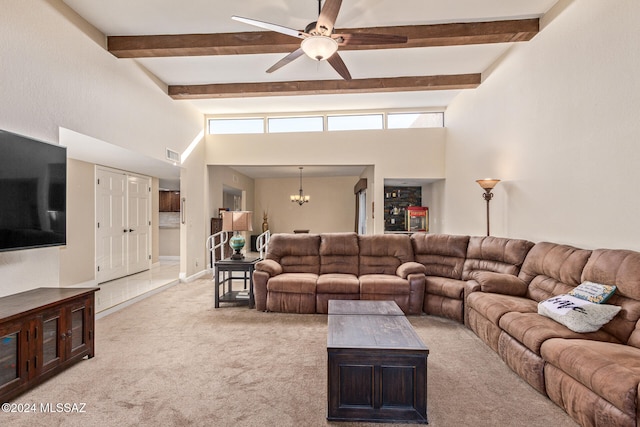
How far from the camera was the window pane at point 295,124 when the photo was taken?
671 centimetres

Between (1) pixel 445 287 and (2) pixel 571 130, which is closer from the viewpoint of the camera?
(2) pixel 571 130

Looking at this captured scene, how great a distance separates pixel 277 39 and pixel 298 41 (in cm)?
25

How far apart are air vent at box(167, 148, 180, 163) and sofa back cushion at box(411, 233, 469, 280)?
4153 mm

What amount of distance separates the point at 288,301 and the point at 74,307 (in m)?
2.19

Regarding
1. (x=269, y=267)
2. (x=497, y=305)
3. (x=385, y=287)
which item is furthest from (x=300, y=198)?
(x=497, y=305)

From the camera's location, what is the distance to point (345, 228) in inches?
428

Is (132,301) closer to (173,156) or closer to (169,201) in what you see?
(173,156)

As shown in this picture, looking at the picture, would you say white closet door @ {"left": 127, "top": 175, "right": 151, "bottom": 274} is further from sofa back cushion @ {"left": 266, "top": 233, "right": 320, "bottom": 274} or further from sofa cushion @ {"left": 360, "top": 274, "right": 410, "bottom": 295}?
sofa cushion @ {"left": 360, "top": 274, "right": 410, "bottom": 295}

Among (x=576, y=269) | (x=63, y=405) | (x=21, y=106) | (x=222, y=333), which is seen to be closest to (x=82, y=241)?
(x=21, y=106)

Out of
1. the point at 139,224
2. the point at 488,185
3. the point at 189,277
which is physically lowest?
the point at 189,277

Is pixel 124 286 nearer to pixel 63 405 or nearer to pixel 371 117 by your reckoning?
pixel 63 405

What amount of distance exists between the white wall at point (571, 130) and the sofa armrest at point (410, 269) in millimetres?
1256

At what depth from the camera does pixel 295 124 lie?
6773 mm

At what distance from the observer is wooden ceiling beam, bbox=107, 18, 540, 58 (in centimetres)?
355
